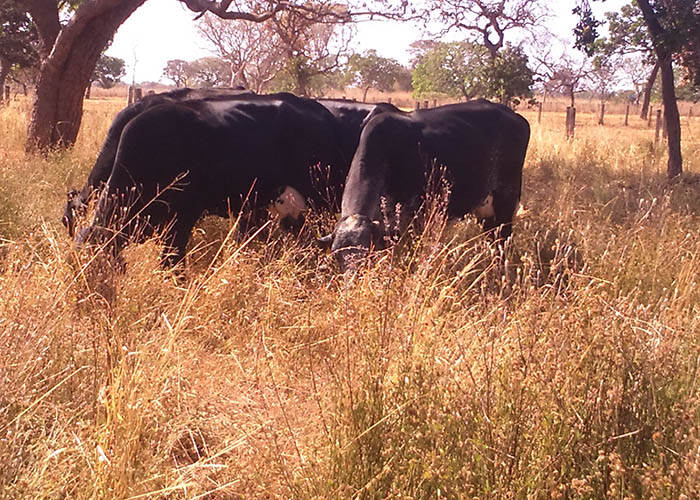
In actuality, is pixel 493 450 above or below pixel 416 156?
below

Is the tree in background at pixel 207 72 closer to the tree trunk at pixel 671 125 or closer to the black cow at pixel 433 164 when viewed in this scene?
the tree trunk at pixel 671 125

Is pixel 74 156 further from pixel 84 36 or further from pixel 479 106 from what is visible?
pixel 479 106

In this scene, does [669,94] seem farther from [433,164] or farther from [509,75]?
[433,164]

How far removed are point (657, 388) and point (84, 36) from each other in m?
10.1

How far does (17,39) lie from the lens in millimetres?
20781

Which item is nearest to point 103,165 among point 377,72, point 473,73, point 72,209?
point 72,209

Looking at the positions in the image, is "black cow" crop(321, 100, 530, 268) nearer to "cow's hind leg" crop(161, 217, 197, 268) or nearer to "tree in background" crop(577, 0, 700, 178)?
"cow's hind leg" crop(161, 217, 197, 268)

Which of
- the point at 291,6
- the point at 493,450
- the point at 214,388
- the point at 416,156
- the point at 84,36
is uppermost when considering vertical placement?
the point at 291,6

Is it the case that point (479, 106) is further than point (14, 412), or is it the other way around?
point (479, 106)

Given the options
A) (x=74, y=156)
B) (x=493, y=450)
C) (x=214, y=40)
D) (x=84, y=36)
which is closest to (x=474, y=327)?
(x=493, y=450)

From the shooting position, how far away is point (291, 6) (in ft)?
43.4

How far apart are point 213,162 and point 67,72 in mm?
5370

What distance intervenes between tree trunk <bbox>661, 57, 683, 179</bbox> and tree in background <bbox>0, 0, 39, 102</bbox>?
1597 centimetres

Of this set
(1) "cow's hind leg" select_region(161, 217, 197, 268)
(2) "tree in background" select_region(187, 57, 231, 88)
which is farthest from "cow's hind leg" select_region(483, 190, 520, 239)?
(2) "tree in background" select_region(187, 57, 231, 88)
